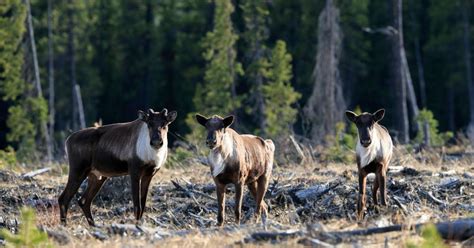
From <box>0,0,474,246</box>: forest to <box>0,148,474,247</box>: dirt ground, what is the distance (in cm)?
16

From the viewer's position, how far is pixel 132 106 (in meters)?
63.0

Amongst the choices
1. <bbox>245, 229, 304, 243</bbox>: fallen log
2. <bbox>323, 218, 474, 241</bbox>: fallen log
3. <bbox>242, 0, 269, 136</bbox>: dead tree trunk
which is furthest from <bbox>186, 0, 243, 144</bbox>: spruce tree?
<bbox>323, 218, 474, 241</bbox>: fallen log

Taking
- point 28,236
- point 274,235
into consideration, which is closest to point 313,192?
point 274,235

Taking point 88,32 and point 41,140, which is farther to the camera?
point 88,32

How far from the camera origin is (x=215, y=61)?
48.1 m

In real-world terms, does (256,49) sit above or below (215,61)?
above

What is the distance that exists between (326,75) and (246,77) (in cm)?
1560

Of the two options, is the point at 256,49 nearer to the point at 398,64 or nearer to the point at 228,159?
the point at 398,64

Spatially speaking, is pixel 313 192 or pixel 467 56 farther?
pixel 467 56

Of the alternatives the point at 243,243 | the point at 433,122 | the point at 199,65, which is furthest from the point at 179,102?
the point at 243,243

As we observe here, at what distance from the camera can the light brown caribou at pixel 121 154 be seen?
16.2 metres

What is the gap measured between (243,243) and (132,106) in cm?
5100

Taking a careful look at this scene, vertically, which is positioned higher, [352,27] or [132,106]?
[352,27]

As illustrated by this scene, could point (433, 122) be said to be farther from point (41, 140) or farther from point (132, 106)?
point (132, 106)
